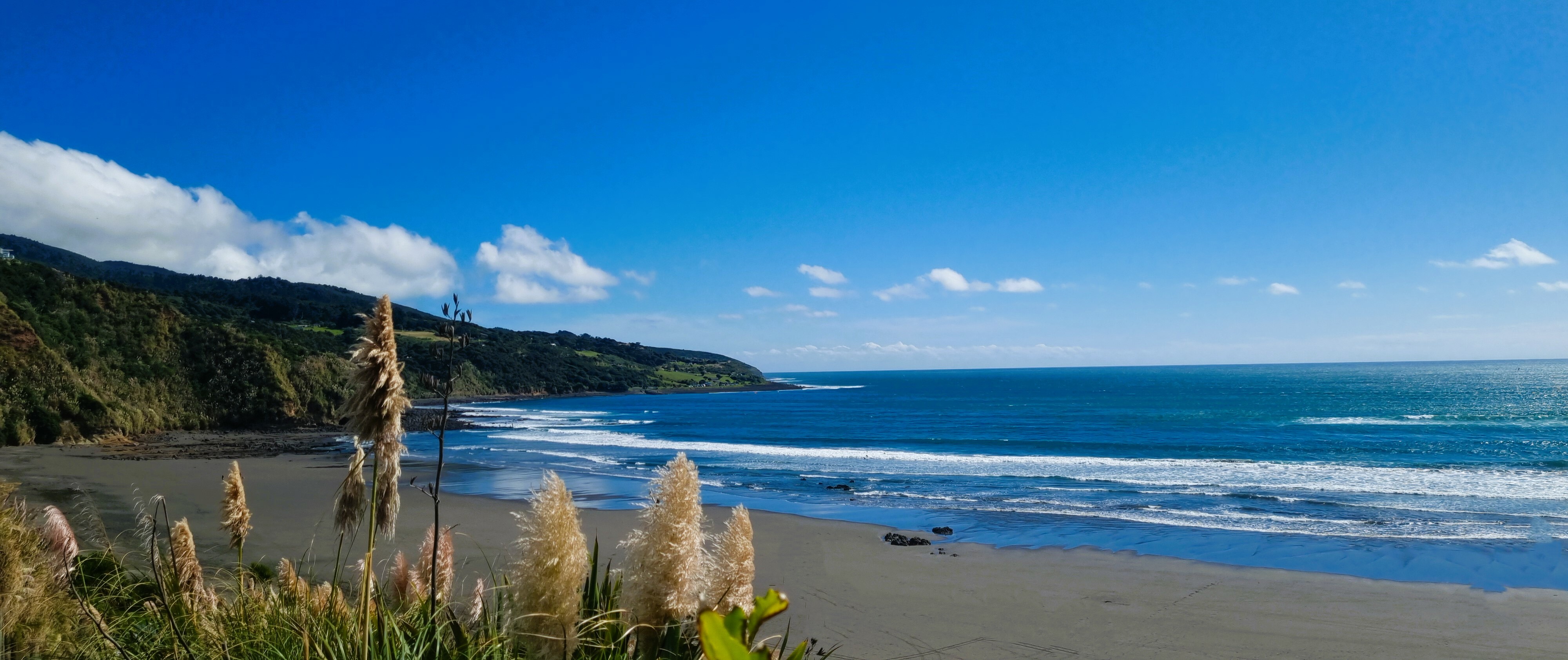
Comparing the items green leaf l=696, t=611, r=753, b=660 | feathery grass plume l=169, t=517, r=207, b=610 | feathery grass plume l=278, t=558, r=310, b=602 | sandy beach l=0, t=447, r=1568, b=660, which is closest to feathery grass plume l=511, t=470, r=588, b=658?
green leaf l=696, t=611, r=753, b=660

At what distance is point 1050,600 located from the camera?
38.3 ft

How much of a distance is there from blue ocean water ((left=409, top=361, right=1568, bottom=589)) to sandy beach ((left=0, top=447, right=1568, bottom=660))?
1.58m

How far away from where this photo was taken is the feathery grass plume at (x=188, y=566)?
3670mm

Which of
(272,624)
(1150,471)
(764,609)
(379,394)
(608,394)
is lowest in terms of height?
(608,394)

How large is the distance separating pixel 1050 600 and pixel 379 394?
11.3 m

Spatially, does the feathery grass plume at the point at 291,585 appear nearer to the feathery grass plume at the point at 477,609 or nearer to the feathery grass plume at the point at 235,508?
the feathery grass plume at the point at 235,508

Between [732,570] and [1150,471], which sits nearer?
[732,570]

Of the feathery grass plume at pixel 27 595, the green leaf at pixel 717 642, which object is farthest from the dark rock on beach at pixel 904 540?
the green leaf at pixel 717 642

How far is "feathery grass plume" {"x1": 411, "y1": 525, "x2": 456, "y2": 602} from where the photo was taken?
3.38m

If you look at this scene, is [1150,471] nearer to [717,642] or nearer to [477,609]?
[477,609]

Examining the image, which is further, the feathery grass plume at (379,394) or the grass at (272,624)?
the grass at (272,624)

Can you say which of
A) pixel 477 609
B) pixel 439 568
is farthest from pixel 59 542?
pixel 477 609

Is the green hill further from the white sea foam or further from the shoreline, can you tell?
the white sea foam

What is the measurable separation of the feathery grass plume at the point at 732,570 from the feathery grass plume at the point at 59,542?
9.64 ft
